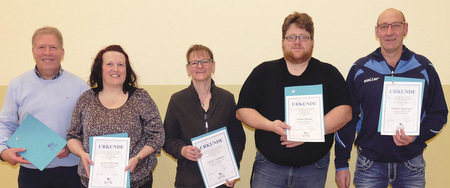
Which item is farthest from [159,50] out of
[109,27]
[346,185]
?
[346,185]

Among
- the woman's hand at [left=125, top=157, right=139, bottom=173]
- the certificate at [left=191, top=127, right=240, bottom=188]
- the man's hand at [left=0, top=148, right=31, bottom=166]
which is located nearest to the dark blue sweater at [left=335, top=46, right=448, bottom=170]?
the certificate at [left=191, top=127, right=240, bottom=188]

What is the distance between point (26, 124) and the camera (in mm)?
2678

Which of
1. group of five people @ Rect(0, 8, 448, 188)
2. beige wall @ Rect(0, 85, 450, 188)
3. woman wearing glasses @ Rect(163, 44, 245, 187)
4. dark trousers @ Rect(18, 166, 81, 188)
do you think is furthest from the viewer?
beige wall @ Rect(0, 85, 450, 188)

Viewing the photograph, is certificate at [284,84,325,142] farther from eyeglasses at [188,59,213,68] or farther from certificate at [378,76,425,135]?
eyeglasses at [188,59,213,68]

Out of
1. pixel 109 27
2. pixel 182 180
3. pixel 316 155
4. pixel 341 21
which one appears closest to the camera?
pixel 316 155

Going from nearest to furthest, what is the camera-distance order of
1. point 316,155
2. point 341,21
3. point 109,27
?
1. point 316,155
2. point 341,21
3. point 109,27

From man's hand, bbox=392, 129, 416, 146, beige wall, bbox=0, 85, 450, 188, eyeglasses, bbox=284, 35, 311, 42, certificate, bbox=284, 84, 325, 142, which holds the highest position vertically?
eyeglasses, bbox=284, 35, 311, 42

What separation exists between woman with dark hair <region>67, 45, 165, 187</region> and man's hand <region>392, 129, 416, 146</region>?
1660mm

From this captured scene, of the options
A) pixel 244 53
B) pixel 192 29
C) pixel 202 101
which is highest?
pixel 192 29

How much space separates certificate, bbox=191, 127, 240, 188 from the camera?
8.41 feet

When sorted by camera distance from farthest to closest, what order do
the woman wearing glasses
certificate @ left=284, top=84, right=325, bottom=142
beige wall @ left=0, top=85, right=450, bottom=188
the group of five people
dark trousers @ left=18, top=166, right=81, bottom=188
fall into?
beige wall @ left=0, top=85, right=450, bottom=188
dark trousers @ left=18, top=166, right=81, bottom=188
the woman wearing glasses
the group of five people
certificate @ left=284, top=84, right=325, bottom=142

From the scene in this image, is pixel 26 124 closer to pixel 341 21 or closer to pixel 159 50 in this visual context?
pixel 159 50

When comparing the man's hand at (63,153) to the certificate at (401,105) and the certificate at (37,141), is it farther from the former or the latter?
the certificate at (401,105)

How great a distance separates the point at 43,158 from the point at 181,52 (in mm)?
1597
